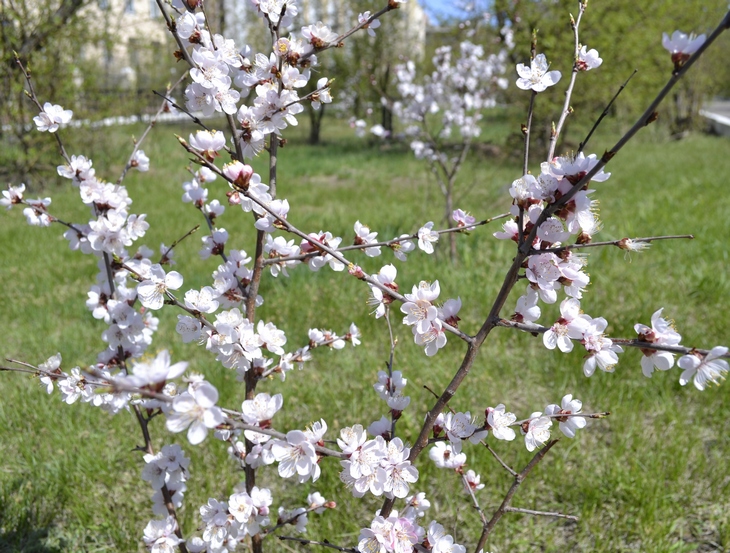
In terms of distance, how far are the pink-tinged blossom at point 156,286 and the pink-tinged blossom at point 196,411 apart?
509 millimetres

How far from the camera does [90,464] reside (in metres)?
A: 2.29

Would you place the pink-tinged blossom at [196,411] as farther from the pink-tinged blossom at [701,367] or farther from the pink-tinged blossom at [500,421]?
the pink-tinged blossom at [701,367]

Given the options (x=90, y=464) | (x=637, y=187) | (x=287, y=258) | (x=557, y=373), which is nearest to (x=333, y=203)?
(x=637, y=187)

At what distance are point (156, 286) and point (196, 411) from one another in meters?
0.55

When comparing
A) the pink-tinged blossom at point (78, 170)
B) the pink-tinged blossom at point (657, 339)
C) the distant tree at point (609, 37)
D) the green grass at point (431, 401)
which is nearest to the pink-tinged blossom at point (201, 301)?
the pink-tinged blossom at point (78, 170)

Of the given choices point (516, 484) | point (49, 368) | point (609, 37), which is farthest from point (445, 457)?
point (609, 37)

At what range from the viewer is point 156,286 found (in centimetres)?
128

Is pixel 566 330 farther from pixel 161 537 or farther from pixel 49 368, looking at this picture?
pixel 49 368

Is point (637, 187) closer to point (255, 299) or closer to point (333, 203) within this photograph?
point (333, 203)

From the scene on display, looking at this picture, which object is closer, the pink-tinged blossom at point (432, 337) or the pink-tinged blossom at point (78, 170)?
the pink-tinged blossom at point (432, 337)

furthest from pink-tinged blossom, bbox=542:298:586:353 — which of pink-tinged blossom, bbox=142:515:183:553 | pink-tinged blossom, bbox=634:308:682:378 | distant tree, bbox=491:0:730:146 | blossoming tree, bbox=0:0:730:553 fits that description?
distant tree, bbox=491:0:730:146

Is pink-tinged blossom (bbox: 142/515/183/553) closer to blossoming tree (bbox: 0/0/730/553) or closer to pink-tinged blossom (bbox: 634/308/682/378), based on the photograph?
blossoming tree (bbox: 0/0/730/553)

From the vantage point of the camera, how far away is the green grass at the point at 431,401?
2.03 metres

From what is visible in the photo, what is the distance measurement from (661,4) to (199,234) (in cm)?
1117
